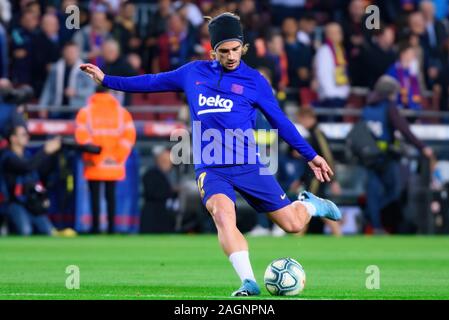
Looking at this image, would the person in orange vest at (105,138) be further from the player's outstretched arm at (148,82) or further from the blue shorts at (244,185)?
the blue shorts at (244,185)

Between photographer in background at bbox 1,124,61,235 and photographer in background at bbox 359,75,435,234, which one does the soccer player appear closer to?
photographer in background at bbox 1,124,61,235

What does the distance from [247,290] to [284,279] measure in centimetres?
49

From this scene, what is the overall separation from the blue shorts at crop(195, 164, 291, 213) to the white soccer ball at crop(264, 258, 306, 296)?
66 centimetres

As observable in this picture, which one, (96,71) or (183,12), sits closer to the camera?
(96,71)

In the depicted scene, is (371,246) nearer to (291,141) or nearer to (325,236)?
(325,236)

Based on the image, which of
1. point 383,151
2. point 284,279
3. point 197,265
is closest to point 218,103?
point 284,279

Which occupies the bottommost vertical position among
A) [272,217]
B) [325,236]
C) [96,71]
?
[325,236]

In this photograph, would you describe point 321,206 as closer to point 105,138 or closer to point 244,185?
point 244,185

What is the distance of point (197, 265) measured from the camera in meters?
16.4

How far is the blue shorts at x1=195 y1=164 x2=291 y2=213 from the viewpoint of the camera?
39.9ft

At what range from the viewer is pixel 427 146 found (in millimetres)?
25109

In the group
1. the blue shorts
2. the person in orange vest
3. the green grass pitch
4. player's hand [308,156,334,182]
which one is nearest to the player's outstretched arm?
the blue shorts

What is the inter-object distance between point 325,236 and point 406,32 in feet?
16.4
